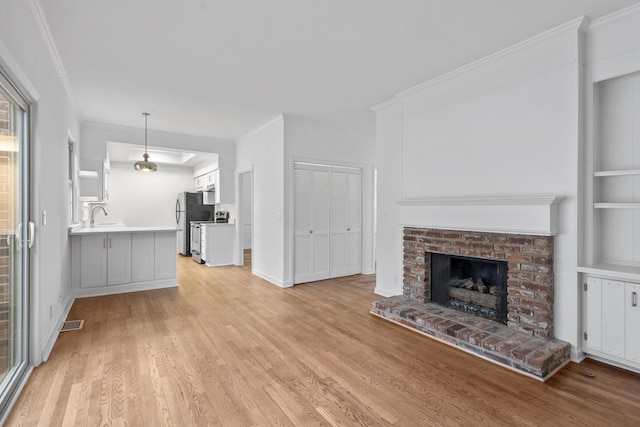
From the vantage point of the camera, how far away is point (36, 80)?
8.30 ft

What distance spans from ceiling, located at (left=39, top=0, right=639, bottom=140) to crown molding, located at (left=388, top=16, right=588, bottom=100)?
63 millimetres

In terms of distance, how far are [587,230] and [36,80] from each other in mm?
4426

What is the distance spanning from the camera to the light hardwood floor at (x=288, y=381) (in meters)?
1.95

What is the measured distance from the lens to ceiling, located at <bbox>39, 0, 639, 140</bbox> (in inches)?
95.6

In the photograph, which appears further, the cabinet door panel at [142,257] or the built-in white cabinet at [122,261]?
the cabinet door panel at [142,257]

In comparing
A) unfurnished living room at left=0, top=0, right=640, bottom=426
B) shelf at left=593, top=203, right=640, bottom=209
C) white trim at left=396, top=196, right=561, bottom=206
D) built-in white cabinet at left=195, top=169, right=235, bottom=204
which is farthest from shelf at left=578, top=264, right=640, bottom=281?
built-in white cabinet at left=195, top=169, right=235, bottom=204

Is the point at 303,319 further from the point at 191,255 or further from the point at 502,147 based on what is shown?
the point at 191,255

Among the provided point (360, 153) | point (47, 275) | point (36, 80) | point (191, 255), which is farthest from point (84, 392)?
point (191, 255)

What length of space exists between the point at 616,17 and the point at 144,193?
361 inches

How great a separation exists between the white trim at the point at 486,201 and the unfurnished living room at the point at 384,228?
2cm

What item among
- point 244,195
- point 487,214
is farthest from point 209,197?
point 487,214

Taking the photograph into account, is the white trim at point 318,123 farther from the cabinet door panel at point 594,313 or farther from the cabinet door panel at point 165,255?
the cabinet door panel at point 594,313

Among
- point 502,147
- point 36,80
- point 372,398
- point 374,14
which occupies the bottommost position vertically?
point 372,398

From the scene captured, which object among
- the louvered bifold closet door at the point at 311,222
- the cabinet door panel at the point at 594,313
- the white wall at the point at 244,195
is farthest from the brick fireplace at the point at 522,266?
the white wall at the point at 244,195
